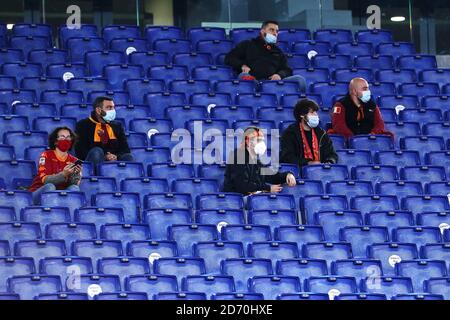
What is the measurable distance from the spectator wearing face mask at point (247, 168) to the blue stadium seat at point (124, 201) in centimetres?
105

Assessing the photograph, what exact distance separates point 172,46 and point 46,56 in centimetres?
156

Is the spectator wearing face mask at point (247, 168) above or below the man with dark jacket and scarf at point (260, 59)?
below

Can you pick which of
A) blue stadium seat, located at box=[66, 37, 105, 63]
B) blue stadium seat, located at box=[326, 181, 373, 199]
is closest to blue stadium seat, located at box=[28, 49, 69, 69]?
blue stadium seat, located at box=[66, 37, 105, 63]

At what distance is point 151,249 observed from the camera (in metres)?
15.4

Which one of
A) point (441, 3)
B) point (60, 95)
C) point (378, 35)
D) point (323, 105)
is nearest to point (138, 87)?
point (60, 95)

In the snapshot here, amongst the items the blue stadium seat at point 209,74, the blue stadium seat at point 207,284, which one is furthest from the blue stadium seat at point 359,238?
the blue stadium seat at point 209,74

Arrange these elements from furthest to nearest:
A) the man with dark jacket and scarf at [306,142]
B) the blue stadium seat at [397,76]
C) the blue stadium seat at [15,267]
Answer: the blue stadium seat at [397,76] → the man with dark jacket and scarf at [306,142] → the blue stadium seat at [15,267]

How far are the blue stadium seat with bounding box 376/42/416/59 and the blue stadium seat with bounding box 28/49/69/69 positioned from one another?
3929 millimetres

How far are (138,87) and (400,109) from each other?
9.60ft

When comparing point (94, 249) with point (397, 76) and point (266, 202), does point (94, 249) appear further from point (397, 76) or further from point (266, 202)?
point (397, 76)

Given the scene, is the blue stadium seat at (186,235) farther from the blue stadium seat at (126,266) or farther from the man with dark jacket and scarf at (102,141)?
the man with dark jacket and scarf at (102,141)

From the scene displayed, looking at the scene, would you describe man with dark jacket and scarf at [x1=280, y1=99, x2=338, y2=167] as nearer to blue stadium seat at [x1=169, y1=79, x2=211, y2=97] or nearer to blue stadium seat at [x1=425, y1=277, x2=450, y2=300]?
blue stadium seat at [x1=169, y1=79, x2=211, y2=97]

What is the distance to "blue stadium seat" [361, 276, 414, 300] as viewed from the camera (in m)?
15.2

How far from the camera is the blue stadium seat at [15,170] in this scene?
1659 cm
